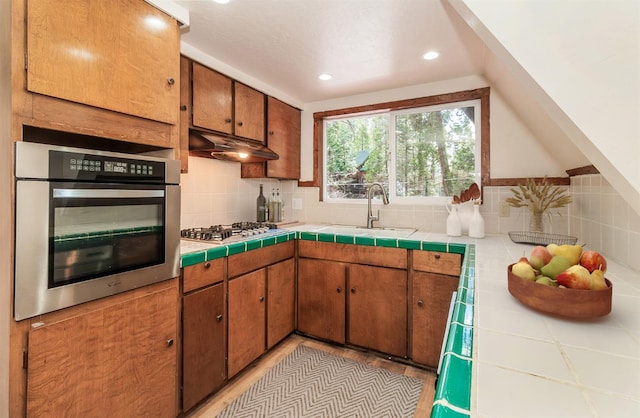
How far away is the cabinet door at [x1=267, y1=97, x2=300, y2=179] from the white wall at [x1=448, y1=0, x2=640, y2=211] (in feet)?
6.86

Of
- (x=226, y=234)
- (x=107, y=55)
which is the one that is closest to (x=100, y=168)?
(x=107, y=55)

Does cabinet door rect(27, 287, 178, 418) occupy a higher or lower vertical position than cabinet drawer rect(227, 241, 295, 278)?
lower

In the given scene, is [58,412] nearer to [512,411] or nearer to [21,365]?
[21,365]

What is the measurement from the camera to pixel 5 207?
3.50 feet

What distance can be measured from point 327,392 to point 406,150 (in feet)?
6.93

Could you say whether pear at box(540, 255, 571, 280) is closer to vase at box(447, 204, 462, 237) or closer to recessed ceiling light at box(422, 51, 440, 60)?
vase at box(447, 204, 462, 237)

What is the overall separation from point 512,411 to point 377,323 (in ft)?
6.29

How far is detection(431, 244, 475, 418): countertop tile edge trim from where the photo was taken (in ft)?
1.53

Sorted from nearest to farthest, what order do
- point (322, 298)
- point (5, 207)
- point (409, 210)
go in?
point (5, 207)
point (322, 298)
point (409, 210)

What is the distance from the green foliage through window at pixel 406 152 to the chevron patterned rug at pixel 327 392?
1.56 metres

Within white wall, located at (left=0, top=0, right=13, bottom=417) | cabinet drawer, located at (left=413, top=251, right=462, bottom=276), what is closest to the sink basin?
cabinet drawer, located at (left=413, top=251, right=462, bottom=276)

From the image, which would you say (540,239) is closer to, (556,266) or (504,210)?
(504,210)

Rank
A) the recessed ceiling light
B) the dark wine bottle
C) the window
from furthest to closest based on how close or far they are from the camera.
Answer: the dark wine bottle < the window < the recessed ceiling light

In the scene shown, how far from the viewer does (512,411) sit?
46 centimetres
